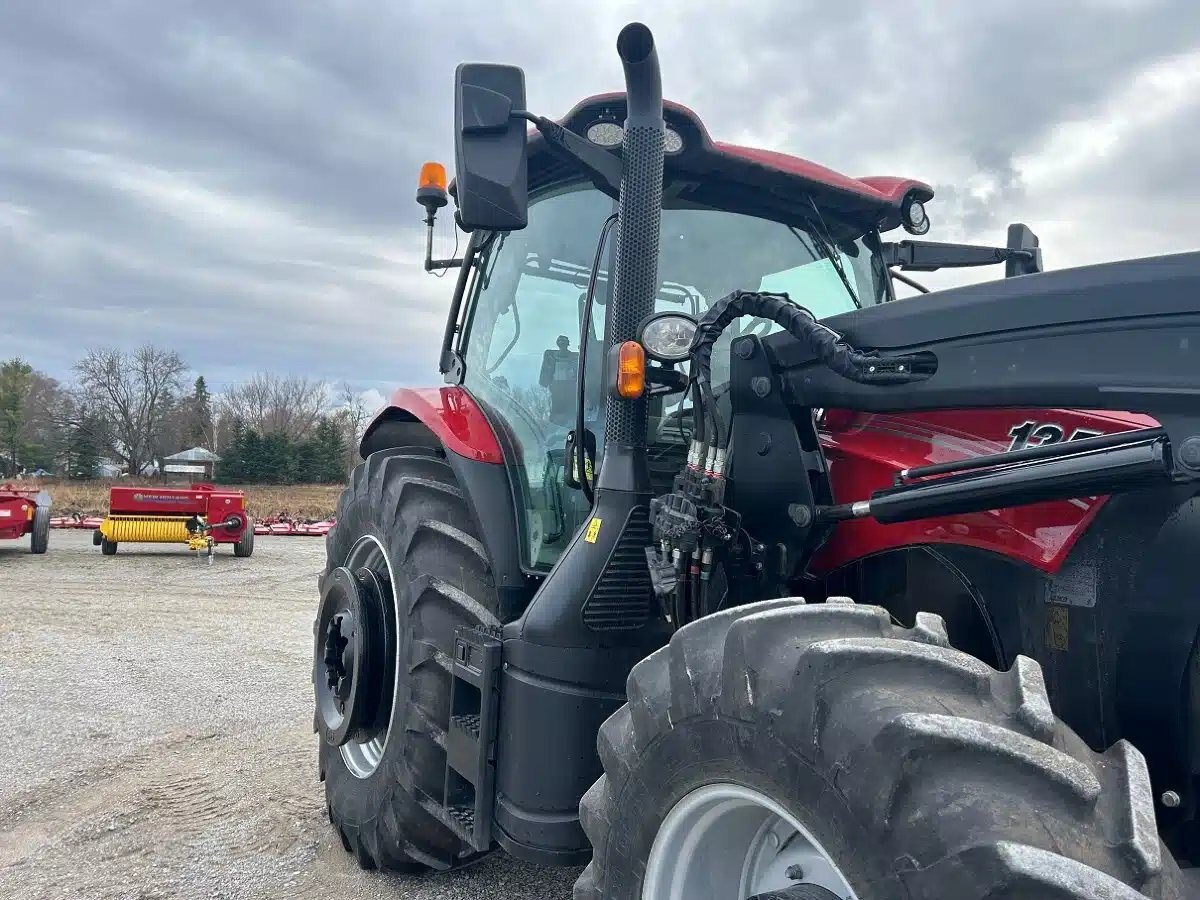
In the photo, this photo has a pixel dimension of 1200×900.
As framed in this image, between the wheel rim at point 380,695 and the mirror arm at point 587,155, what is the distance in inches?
59.3

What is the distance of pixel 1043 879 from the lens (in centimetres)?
116

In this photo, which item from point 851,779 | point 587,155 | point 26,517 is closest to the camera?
point 851,779

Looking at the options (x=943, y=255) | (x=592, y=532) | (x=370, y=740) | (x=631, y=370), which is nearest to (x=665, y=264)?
(x=631, y=370)

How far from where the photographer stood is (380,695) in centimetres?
320

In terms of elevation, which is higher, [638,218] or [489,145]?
[489,145]

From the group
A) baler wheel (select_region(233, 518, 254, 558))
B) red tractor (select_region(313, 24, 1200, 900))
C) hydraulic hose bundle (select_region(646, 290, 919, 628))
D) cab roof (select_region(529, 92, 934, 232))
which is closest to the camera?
red tractor (select_region(313, 24, 1200, 900))

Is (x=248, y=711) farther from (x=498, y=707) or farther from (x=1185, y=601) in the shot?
(x=1185, y=601)

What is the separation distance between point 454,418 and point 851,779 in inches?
80.9

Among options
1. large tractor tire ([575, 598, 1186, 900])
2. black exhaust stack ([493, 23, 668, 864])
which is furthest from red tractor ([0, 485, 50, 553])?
large tractor tire ([575, 598, 1186, 900])

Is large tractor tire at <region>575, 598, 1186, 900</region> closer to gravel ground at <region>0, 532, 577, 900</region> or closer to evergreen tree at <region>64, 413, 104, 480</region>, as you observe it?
gravel ground at <region>0, 532, 577, 900</region>

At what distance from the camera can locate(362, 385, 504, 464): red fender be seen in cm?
296

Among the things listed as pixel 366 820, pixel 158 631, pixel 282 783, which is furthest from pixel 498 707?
pixel 158 631

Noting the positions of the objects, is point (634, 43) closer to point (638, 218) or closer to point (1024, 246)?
point (638, 218)

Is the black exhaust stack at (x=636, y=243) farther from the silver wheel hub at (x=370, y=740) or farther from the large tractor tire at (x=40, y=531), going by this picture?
the large tractor tire at (x=40, y=531)
